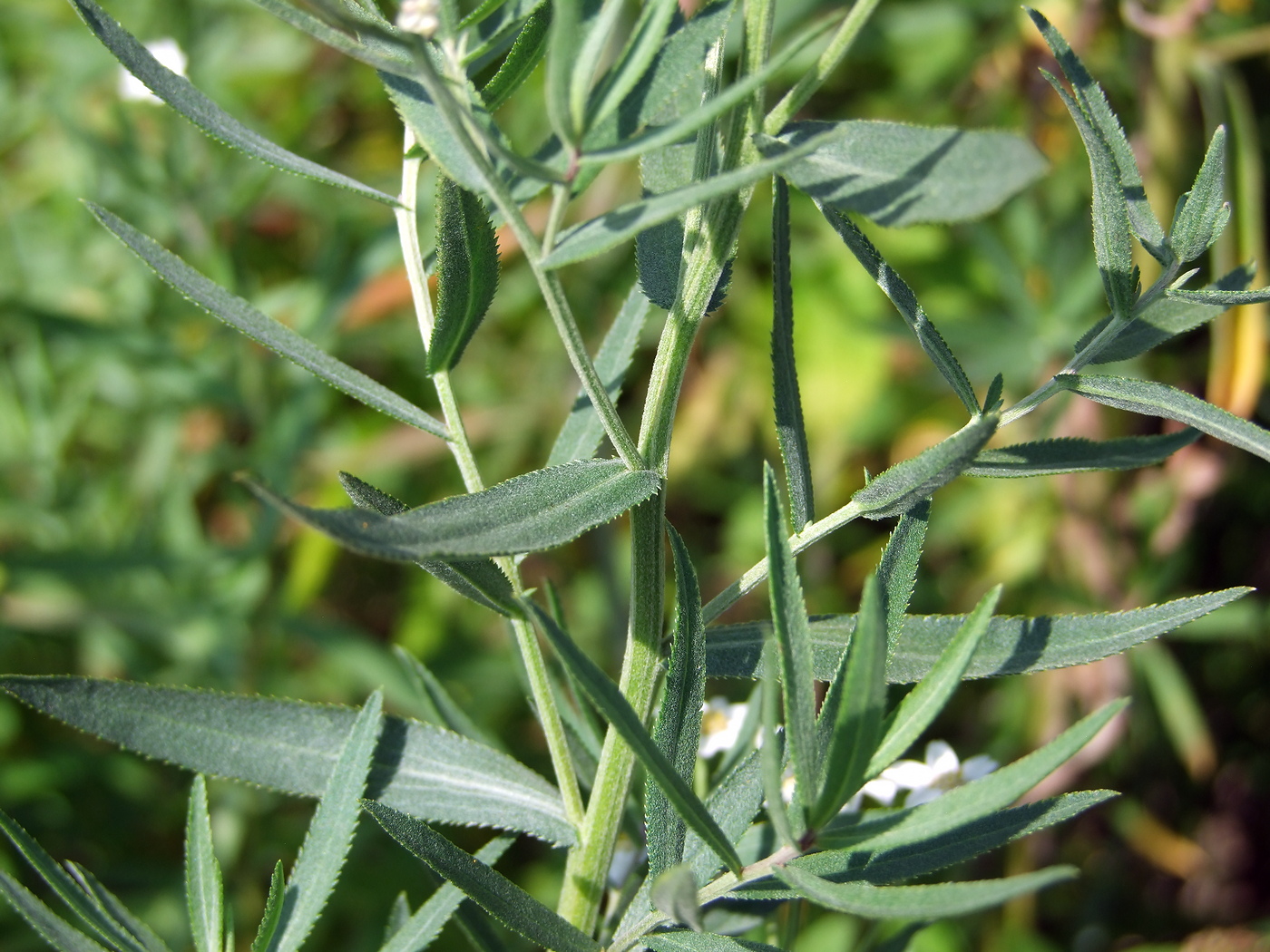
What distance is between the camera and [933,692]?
46 centimetres

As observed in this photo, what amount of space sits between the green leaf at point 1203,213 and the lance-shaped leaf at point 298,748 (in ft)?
1.40

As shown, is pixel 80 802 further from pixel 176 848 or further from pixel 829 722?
pixel 829 722

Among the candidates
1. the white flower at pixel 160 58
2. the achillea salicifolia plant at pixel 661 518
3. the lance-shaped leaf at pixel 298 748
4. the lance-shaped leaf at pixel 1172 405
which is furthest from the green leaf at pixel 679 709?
the white flower at pixel 160 58

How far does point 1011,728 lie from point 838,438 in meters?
0.57

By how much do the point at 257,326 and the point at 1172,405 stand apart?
0.44m

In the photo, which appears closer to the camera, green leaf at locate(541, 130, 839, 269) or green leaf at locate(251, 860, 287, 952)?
green leaf at locate(541, 130, 839, 269)

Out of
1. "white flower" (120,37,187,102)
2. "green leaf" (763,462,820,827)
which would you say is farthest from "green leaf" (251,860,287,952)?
"white flower" (120,37,187,102)

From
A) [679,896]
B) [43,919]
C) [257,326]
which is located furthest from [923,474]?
[43,919]

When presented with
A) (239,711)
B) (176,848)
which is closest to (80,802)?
(176,848)

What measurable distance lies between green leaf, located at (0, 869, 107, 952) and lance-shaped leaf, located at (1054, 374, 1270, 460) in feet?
1.74

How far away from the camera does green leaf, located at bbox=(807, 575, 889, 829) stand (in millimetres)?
416

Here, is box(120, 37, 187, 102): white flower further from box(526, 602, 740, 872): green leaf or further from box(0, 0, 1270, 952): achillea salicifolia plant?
box(526, 602, 740, 872): green leaf

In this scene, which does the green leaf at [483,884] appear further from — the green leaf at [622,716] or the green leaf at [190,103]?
the green leaf at [190,103]

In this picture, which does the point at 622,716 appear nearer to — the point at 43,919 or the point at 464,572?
the point at 464,572
